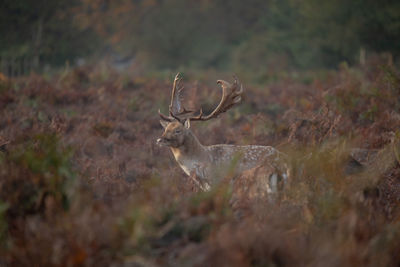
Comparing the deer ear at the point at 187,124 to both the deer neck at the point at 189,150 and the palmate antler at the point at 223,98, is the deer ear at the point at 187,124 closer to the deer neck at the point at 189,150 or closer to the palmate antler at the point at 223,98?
the deer neck at the point at 189,150

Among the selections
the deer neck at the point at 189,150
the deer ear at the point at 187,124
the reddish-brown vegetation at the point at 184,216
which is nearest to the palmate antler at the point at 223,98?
the deer ear at the point at 187,124

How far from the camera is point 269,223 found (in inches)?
161

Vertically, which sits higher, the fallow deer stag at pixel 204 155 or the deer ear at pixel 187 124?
the deer ear at pixel 187 124

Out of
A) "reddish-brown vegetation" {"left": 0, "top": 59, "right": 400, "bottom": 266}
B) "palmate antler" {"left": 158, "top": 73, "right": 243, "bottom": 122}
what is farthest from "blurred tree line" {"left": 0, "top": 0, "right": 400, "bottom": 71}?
"reddish-brown vegetation" {"left": 0, "top": 59, "right": 400, "bottom": 266}

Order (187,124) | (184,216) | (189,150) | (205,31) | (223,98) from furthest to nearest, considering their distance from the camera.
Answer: (205,31) < (223,98) < (187,124) < (189,150) < (184,216)

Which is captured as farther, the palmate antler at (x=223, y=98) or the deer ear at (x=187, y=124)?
the palmate antler at (x=223, y=98)

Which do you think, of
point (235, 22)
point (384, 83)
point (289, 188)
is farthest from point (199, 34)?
point (289, 188)

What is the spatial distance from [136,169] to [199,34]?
31144mm

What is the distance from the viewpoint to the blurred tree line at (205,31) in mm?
21609

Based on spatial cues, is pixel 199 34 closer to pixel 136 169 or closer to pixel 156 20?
pixel 156 20

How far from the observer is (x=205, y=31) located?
3922 cm

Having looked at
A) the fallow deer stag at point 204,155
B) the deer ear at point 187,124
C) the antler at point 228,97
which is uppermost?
the antler at point 228,97

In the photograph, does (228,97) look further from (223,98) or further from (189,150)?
(189,150)

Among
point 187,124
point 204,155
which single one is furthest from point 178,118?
point 204,155
